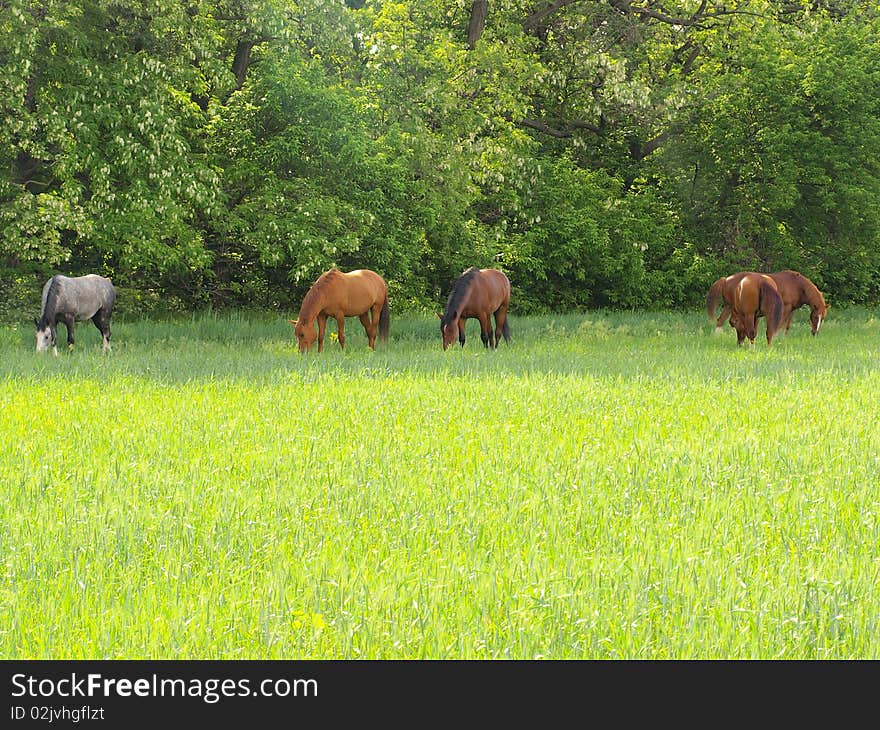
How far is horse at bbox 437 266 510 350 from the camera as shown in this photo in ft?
66.4

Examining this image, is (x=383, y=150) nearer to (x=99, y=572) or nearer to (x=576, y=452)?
(x=576, y=452)

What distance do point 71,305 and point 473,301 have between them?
8.16 m

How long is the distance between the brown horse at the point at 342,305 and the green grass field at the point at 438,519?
4.88 m

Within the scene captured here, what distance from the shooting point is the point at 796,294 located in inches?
935

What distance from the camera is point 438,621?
4.43m

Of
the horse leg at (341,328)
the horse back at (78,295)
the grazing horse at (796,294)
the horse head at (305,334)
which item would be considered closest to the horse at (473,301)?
the horse leg at (341,328)

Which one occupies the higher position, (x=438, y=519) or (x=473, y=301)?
(x=473, y=301)

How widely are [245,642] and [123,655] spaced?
506 mm

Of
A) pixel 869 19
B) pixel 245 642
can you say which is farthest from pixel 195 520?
pixel 869 19

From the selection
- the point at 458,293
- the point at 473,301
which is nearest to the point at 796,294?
the point at 473,301

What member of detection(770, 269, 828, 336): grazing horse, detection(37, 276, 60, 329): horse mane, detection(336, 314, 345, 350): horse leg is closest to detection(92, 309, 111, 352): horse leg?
detection(37, 276, 60, 329): horse mane

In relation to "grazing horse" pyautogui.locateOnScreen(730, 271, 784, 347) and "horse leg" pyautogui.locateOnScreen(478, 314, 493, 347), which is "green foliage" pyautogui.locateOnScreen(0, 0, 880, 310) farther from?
"grazing horse" pyautogui.locateOnScreen(730, 271, 784, 347)

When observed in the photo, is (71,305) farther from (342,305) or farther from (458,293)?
(458,293)

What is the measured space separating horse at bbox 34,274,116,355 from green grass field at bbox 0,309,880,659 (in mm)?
5058
